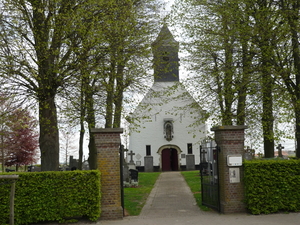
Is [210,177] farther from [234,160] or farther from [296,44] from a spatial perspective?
[296,44]

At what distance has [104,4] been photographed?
13.0 m

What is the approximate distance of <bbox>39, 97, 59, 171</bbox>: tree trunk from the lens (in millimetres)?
12375

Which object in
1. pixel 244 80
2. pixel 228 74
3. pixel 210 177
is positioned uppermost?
pixel 228 74

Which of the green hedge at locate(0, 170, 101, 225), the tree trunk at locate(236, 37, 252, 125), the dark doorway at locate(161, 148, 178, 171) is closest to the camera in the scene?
the green hedge at locate(0, 170, 101, 225)

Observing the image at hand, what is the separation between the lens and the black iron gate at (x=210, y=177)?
35.3ft

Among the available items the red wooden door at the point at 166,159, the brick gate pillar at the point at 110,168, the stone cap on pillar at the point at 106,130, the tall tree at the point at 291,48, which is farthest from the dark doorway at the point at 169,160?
the stone cap on pillar at the point at 106,130

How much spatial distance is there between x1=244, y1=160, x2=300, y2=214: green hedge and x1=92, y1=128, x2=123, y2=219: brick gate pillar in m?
3.67

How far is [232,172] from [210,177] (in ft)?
3.52

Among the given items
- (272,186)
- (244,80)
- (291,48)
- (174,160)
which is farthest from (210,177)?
(174,160)

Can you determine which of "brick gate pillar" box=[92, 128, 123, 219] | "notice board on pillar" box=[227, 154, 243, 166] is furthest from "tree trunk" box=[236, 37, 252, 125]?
"brick gate pillar" box=[92, 128, 123, 219]

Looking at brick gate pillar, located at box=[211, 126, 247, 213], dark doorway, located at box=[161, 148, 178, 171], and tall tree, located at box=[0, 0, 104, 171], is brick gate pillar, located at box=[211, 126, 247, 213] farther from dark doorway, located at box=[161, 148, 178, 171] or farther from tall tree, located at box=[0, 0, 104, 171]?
dark doorway, located at box=[161, 148, 178, 171]

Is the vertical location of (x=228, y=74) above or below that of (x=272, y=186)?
above

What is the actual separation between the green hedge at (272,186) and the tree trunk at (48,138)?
6.52 metres

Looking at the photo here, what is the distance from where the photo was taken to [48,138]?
12516 millimetres
